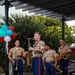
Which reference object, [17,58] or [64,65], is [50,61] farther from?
[64,65]

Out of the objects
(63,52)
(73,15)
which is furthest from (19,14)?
(63,52)

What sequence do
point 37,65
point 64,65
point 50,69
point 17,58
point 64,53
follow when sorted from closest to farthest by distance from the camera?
point 37,65 < point 50,69 < point 17,58 < point 64,53 < point 64,65

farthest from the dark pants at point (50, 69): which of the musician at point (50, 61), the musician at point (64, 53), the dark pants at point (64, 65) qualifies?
the dark pants at point (64, 65)

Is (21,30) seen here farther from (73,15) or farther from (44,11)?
(73,15)

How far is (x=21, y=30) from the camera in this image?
12102 millimetres

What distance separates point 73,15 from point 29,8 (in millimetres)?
2572

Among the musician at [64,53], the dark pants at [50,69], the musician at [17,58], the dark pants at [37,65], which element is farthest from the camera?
the musician at [64,53]

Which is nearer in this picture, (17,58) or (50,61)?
(50,61)

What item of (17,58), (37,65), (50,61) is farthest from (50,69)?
(37,65)

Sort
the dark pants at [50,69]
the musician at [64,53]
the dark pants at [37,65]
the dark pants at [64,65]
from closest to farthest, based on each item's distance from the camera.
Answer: the dark pants at [37,65], the dark pants at [50,69], the musician at [64,53], the dark pants at [64,65]

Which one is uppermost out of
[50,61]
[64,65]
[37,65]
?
[37,65]

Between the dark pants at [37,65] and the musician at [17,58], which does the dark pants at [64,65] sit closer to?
the musician at [17,58]

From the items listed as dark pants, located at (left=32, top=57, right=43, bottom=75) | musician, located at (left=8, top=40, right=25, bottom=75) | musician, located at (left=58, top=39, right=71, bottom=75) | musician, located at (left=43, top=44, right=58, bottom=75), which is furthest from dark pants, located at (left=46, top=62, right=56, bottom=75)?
dark pants, located at (left=32, top=57, right=43, bottom=75)

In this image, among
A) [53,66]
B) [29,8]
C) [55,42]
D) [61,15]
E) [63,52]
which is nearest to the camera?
[53,66]
